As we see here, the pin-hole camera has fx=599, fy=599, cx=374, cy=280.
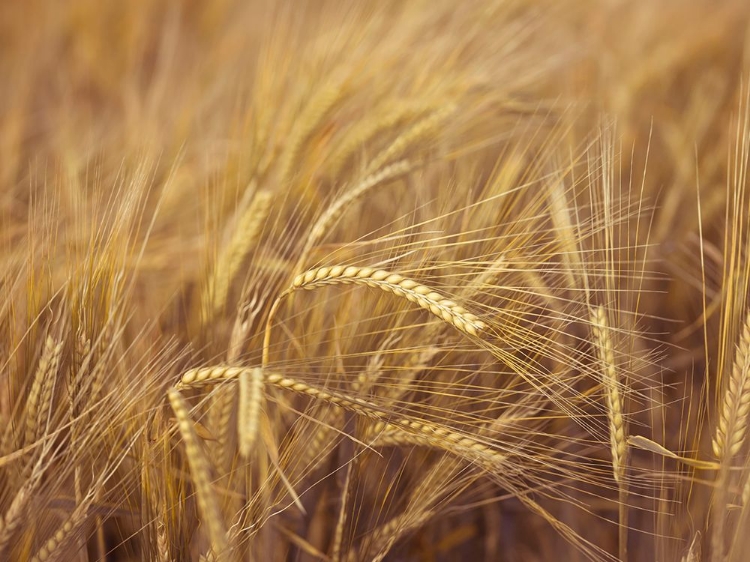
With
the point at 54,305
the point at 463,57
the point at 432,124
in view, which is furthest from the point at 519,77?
the point at 54,305

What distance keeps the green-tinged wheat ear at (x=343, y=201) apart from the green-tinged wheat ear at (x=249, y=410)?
0.26 meters

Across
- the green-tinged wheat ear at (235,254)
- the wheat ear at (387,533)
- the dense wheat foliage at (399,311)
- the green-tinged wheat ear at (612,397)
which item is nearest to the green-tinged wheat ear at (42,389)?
the dense wheat foliage at (399,311)

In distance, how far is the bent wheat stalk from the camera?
0.60 m

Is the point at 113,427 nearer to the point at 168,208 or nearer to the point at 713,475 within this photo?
the point at 168,208

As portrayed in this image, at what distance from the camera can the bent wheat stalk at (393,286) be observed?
0.60 meters

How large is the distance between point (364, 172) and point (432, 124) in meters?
0.16

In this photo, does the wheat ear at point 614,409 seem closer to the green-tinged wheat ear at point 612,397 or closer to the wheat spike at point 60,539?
the green-tinged wheat ear at point 612,397

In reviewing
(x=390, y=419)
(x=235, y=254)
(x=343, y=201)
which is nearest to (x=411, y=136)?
(x=343, y=201)

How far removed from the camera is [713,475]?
2.39 ft

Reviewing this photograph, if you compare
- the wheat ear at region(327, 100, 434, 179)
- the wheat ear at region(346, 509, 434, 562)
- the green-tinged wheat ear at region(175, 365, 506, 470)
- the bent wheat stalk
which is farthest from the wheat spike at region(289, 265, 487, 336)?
the wheat ear at region(327, 100, 434, 179)

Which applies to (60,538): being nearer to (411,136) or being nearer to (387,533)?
(387,533)

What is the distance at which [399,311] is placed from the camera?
750mm

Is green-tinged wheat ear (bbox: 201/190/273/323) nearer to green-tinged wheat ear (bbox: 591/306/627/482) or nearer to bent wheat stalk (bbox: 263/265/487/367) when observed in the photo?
bent wheat stalk (bbox: 263/265/487/367)

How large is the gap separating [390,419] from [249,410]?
24cm
